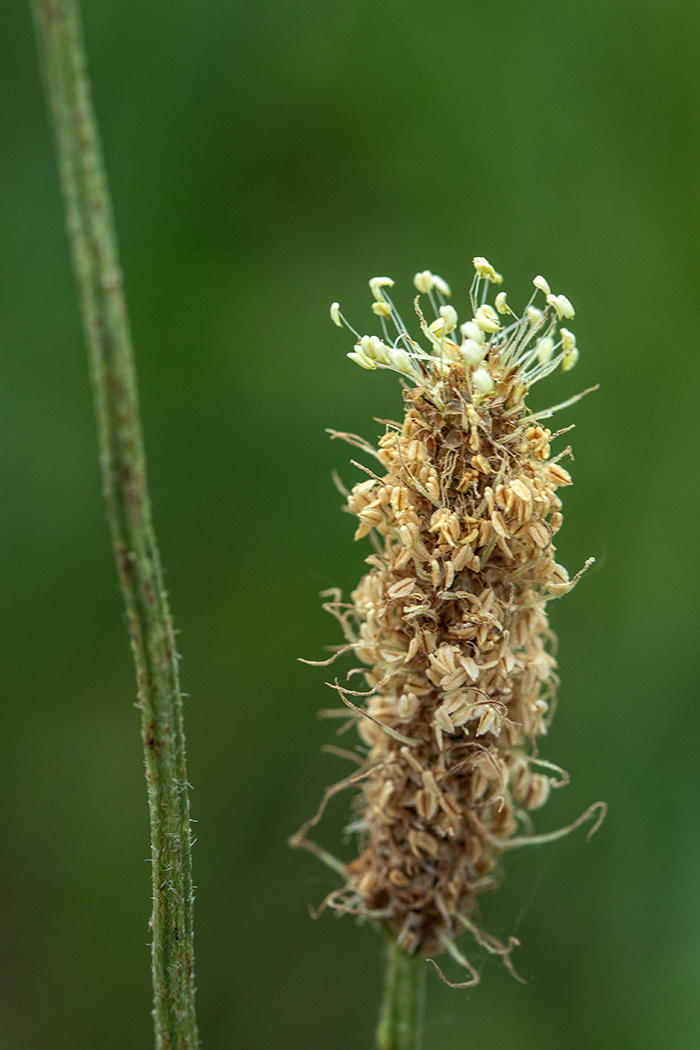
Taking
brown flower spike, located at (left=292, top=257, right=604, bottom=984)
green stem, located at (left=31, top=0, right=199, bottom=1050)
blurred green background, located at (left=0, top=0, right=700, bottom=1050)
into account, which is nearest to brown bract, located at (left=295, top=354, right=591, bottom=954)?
brown flower spike, located at (left=292, top=257, right=604, bottom=984)

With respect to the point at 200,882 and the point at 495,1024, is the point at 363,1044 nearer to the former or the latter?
the point at 495,1024

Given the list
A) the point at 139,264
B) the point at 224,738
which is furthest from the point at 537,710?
the point at 139,264

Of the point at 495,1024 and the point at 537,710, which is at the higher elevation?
the point at 537,710

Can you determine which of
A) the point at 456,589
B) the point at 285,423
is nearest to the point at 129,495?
the point at 456,589

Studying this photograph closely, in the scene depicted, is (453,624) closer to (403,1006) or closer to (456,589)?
(456,589)

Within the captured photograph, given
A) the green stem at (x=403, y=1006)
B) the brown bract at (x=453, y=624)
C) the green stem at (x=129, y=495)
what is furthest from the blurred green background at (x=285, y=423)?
the green stem at (x=129, y=495)
